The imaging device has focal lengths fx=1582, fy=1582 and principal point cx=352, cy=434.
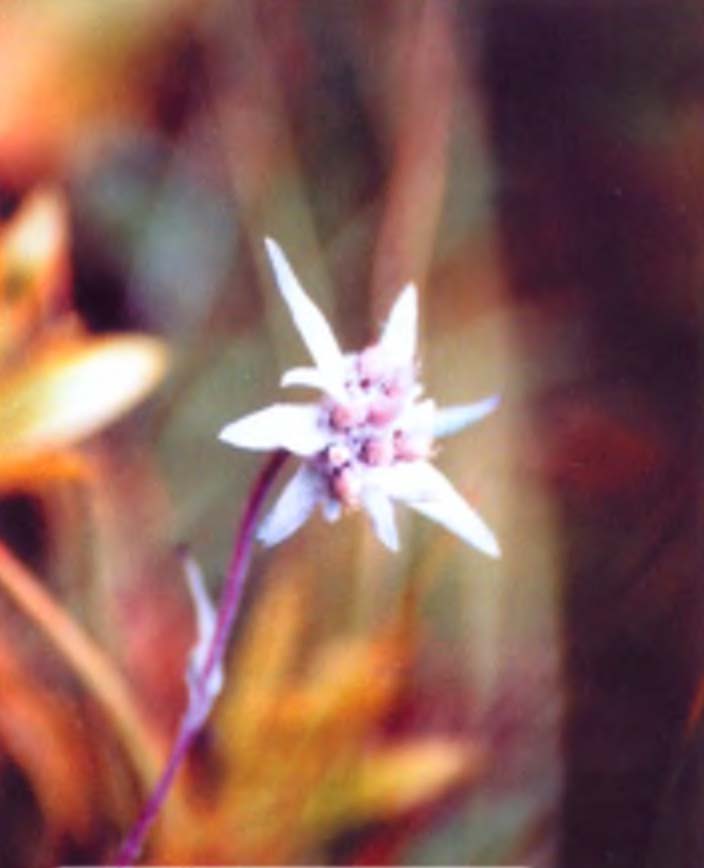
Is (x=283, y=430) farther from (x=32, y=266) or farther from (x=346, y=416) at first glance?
(x=32, y=266)

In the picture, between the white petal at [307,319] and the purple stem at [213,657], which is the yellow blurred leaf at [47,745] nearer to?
the purple stem at [213,657]

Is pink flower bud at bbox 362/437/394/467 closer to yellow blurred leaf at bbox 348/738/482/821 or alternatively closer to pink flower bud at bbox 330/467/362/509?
pink flower bud at bbox 330/467/362/509

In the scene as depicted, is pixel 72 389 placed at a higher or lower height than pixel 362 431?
higher

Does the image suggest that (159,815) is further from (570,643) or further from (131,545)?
(570,643)

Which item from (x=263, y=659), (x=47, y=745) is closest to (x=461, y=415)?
(x=263, y=659)

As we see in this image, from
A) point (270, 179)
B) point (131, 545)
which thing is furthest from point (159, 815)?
point (270, 179)

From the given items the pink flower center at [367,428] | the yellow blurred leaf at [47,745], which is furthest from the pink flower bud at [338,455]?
the yellow blurred leaf at [47,745]
